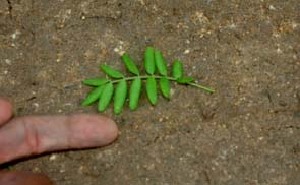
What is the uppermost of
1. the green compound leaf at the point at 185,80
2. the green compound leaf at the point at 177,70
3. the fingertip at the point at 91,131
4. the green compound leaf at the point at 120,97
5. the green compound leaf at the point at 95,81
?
the green compound leaf at the point at 177,70

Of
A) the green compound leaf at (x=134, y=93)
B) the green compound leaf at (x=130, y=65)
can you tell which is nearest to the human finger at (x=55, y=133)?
the green compound leaf at (x=134, y=93)

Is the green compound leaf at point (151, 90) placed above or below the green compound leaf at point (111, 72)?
below

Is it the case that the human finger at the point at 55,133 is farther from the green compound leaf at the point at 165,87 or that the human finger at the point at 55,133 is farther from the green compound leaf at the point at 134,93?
the green compound leaf at the point at 165,87

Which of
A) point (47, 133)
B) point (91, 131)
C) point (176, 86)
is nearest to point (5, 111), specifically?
point (47, 133)

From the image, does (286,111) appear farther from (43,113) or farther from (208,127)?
(43,113)

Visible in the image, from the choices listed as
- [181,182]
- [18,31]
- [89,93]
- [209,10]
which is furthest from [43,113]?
[209,10]
